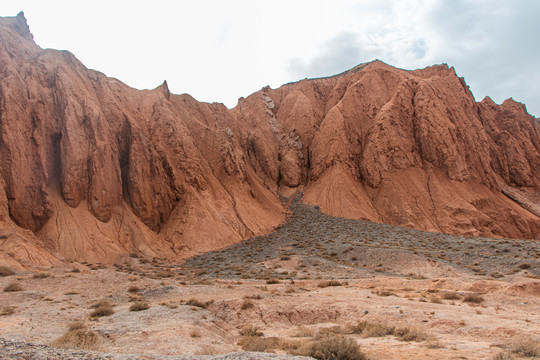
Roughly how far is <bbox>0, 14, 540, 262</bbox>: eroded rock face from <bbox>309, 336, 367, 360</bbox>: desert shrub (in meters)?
22.4

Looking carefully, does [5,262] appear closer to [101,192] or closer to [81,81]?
[101,192]

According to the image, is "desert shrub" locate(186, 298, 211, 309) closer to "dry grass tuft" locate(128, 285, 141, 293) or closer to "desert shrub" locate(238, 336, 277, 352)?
"dry grass tuft" locate(128, 285, 141, 293)

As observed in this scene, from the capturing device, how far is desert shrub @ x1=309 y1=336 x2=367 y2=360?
6.29m

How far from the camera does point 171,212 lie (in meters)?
34.6

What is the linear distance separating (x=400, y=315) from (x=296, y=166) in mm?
42155

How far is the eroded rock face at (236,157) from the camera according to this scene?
27.2m

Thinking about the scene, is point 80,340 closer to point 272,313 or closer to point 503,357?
point 272,313

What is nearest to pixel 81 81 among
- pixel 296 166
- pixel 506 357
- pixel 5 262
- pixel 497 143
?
pixel 5 262

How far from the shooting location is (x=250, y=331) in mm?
9781

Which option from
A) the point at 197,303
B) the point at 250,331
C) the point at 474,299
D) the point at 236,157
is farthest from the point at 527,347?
the point at 236,157

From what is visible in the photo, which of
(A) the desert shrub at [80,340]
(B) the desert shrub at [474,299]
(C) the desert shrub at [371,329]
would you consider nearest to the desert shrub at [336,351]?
(C) the desert shrub at [371,329]

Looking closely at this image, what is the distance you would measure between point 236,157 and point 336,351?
3844cm

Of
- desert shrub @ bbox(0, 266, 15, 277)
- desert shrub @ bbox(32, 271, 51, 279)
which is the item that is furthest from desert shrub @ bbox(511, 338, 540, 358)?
desert shrub @ bbox(0, 266, 15, 277)

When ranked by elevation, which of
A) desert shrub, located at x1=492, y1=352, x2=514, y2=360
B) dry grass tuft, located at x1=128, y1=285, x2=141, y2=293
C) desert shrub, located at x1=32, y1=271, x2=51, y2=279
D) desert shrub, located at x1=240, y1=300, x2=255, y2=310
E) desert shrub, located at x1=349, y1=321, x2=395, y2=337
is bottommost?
dry grass tuft, located at x1=128, y1=285, x2=141, y2=293
